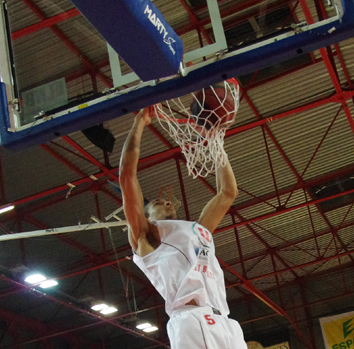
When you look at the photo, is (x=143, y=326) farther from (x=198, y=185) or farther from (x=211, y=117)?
(x=211, y=117)

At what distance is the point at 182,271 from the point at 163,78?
43.7 inches

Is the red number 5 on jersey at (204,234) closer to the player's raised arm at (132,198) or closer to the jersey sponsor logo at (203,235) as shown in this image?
the jersey sponsor logo at (203,235)

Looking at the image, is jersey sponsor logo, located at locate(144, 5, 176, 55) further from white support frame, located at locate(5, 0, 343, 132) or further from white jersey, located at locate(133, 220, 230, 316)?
white jersey, located at locate(133, 220, 230, 316)

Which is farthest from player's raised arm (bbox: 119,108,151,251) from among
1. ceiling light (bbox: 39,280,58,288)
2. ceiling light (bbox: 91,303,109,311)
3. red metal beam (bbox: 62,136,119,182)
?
ceiling light (bbox: 91,303,109,311)

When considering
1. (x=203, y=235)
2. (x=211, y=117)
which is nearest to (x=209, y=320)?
(x=203, y=235)

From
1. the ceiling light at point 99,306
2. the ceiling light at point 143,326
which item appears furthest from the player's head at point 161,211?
the ceiling light at point 143,326

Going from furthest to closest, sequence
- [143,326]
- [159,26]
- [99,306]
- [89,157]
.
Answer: [143,326] < [99,306] < [89,157] < [159,26]

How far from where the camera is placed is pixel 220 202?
3.67 meters

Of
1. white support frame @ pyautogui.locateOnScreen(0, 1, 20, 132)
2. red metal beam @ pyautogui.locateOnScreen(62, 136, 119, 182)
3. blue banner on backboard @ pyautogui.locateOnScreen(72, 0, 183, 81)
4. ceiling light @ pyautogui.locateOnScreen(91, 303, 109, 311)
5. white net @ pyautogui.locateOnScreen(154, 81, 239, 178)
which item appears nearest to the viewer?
blue banner on backboard @ pyautogui.locateOnScreen(72, 0, 183, 81)

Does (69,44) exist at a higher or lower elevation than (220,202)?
higher

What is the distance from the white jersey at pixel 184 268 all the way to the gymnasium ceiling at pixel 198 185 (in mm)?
1236

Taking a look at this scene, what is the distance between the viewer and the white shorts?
272 centimetres

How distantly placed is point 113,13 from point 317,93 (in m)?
9.13

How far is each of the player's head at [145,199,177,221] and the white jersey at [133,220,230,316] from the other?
40cm
